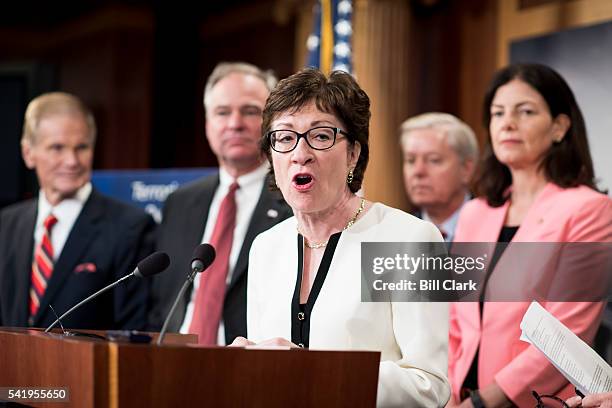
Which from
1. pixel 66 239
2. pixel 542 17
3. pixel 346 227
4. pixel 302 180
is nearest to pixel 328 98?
pixel 302 180

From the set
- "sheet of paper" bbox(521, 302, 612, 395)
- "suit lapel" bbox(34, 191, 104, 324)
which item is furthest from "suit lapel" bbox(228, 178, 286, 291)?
"sheet of paper" bbox(521, 302, 612, 395)

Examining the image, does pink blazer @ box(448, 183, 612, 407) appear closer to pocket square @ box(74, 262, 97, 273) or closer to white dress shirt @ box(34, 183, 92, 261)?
pocket square @ box(74, 262, 97, 273)

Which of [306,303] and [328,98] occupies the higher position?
[328,98]

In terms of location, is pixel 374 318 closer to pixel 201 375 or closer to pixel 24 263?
pixel 201 375

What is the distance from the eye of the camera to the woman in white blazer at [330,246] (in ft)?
8.40

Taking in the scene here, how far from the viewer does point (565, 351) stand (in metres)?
2.77

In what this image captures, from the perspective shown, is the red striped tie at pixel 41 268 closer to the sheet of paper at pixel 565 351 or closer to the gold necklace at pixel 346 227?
the gold necklace at pixel 346 227

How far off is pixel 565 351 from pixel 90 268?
241cm

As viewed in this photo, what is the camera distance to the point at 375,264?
8.70ft

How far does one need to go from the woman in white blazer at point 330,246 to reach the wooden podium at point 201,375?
0.90ft

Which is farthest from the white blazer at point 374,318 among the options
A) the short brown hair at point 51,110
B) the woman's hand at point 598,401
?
the short brown hair at point 51,110

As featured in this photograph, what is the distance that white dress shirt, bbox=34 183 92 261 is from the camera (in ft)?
15.0

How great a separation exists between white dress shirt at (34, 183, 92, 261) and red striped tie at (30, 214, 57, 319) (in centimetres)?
3

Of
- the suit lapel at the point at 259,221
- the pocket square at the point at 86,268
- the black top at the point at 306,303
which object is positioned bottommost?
the black top at the point at 306,303
